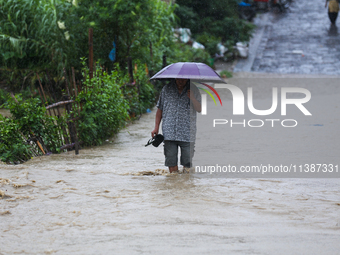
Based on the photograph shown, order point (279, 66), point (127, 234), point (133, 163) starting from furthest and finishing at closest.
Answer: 1. point (279, 66)
2. point (133, 163)
3. point (127, 234)

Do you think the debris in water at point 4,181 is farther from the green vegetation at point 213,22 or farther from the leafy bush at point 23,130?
the green vegetation at point 213,22

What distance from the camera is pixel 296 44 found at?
873 inches

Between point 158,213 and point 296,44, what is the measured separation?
20.0m

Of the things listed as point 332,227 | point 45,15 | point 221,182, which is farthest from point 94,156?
point 45,15

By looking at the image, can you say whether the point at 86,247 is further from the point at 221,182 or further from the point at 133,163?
the point at 133,163

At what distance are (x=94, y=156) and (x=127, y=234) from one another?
3.44m

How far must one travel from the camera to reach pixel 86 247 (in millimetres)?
3117

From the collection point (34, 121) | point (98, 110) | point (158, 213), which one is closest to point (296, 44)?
point (98, 110)

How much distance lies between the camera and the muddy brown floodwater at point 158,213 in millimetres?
3174

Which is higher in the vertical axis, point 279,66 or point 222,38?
point 222,38

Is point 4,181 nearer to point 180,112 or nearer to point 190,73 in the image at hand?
point 180,112

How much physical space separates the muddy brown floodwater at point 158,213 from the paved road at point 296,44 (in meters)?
14.7

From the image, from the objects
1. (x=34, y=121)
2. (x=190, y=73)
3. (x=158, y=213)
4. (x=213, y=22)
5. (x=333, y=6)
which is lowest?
(x=158, y=213)

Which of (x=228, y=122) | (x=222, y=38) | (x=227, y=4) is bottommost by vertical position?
(x=228, y=122)
